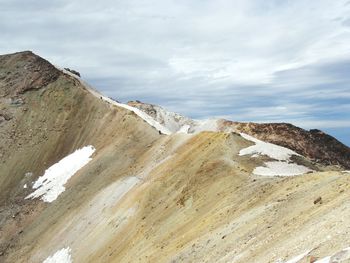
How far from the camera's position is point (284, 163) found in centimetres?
3509

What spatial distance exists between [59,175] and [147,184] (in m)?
17.8

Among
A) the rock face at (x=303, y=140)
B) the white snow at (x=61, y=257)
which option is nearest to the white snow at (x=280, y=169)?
the white snow at (x=61, y=257)

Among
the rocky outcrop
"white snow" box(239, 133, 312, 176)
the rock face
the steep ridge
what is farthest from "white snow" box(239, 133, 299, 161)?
the rocky outcrop

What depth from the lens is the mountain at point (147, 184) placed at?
2319cm

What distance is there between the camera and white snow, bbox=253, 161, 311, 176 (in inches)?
1289

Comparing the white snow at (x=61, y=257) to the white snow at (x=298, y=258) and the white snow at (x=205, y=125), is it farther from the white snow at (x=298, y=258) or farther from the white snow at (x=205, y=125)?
the white snow at (x=205, y=125)

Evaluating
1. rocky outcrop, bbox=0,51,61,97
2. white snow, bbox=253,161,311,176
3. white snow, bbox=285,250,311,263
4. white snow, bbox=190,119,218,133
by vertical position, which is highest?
rocky outcrop, bbox=0,51,61,97

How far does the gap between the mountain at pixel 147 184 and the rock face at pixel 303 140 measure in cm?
19

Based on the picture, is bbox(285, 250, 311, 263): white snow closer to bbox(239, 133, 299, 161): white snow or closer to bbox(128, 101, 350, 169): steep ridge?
bbox(239, 133, 299, 161): white snow

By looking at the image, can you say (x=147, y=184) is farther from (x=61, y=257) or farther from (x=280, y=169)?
(x=280, y=169)

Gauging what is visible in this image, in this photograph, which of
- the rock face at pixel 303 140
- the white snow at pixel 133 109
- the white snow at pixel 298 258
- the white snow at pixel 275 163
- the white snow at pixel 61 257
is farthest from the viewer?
the rock face at pixel 303 140

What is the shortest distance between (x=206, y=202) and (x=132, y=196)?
1085 centimetres

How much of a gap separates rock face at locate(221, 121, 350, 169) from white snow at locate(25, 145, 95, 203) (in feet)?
75.7

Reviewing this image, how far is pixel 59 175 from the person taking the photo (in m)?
56.1
